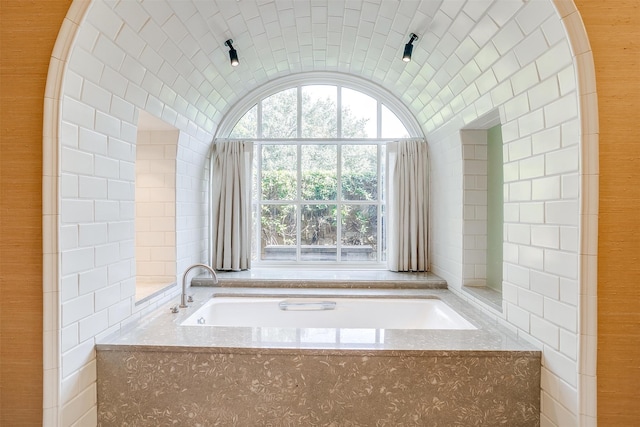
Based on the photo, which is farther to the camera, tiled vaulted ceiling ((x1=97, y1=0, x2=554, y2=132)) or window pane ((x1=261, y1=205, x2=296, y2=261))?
window pane ((x1=261, y1=205, x2=296, y2=261))

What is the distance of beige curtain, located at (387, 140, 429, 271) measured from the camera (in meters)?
3.20

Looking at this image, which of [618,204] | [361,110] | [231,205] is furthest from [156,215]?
[618,204]

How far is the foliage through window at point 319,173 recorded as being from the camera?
3.43 meters

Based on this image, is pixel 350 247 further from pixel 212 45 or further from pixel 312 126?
pixel 212 45

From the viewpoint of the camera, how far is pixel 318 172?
348 centimetres

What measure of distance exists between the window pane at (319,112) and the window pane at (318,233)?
789 millimetres

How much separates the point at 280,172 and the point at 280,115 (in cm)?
60

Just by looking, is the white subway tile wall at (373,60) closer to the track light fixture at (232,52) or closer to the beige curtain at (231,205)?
the track light fixture at (232,52)

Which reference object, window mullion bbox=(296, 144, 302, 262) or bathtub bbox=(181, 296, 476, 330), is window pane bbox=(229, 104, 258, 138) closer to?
window mullion bbox=(296, 144, 302, 262)

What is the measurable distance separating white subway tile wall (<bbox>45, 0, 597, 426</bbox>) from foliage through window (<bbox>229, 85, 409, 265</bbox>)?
632 mm

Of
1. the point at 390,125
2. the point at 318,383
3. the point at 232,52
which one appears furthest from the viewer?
the point at 390,125

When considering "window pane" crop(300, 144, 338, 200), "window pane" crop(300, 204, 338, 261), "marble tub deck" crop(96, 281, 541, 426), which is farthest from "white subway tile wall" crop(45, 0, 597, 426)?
"window pane" crop(300, 204, 338, 261)

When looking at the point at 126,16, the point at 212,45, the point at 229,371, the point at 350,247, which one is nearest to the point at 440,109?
the point at 350,247

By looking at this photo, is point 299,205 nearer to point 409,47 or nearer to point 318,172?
point 318,172
